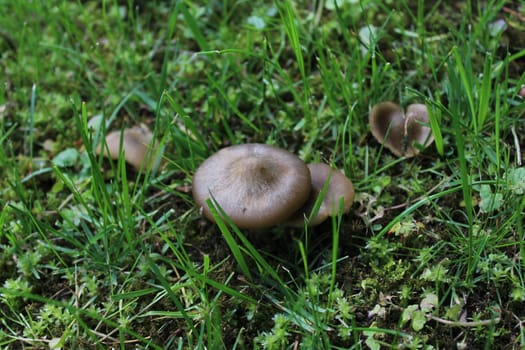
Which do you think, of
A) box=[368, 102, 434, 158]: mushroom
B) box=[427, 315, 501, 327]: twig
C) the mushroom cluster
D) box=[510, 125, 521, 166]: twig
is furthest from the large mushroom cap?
box=[510, 125, 521, 166]: twig

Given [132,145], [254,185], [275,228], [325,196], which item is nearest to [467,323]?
[325,196]

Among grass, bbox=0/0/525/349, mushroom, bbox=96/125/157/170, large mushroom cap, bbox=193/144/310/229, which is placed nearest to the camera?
grass, bbox=0/0/525/349

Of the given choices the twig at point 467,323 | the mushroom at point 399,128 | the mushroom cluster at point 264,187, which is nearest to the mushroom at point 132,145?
the mushroom cluster at point 264,187

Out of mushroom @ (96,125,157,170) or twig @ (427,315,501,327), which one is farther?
mushroom @ (96,125,157,170)

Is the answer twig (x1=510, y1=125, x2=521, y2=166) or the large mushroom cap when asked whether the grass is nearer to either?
twig (x1=510, y1=125, x2=521, y2=166)

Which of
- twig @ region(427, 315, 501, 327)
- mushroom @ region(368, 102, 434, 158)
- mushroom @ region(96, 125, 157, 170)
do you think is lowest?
twig @ region(427, 315, 501, 327)

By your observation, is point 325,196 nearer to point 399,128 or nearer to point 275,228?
point 275,228

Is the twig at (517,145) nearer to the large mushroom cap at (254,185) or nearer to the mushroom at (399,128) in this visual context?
the mushroom at (399,128)

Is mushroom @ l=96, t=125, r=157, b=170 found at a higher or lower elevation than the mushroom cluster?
lower
